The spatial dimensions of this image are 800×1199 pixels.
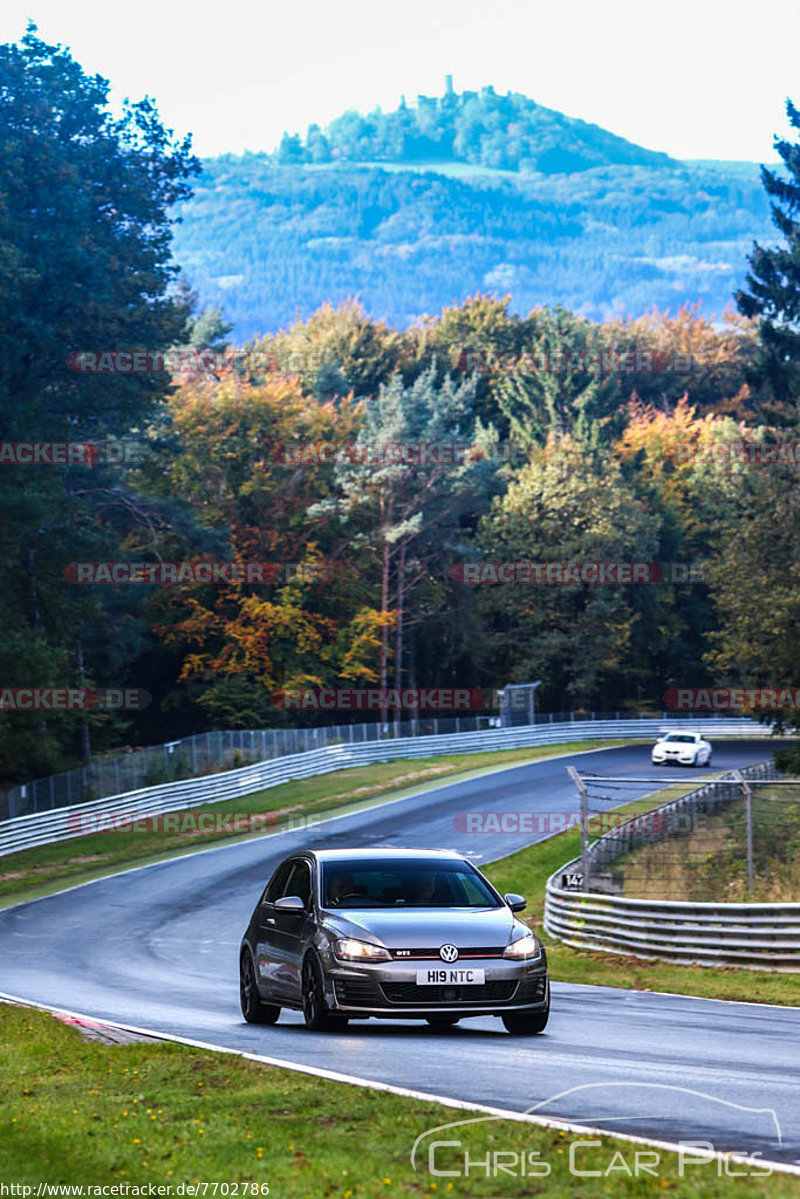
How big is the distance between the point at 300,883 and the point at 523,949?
2345 mm

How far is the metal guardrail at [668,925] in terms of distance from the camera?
2061cm

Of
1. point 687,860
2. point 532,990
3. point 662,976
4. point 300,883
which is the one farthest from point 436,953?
point 687,860

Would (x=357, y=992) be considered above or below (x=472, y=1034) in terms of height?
above

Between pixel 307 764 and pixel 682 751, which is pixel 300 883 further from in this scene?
pixel 682 751

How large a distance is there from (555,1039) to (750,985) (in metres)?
7.21

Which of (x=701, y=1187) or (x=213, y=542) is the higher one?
(x=213, y=542)

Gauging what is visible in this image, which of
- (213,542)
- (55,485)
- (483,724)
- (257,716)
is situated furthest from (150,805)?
(483,724)

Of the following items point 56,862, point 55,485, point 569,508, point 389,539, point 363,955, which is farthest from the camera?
point 569,508

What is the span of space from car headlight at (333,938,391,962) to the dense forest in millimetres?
31617

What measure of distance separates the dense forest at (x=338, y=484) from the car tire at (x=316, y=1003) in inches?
1231

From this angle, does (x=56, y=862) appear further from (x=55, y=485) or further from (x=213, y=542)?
(x=213, y=542)

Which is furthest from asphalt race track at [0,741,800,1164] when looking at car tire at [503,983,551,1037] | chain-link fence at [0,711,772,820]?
chain-link fence at [0,711,772,820]

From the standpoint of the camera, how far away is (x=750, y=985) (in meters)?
19.4

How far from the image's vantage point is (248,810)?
170 ft
